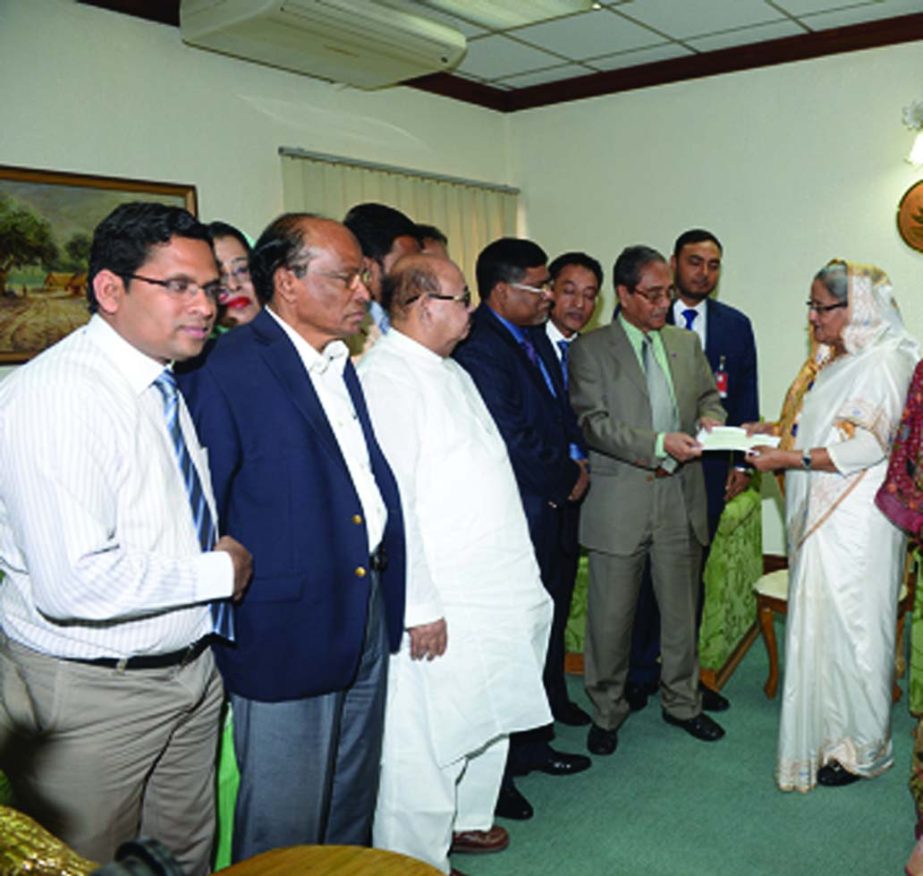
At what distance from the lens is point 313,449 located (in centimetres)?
179

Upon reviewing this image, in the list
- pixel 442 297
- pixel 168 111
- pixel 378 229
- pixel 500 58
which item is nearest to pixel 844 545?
pixel 442 297

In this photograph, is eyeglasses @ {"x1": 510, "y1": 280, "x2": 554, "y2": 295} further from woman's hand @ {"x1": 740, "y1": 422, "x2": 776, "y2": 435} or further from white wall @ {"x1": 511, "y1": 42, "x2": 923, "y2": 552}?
white wall @ {"x1": 511, "y1": 42, "x2": 923, "y2": 552}

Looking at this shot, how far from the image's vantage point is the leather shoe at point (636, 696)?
11.5ft

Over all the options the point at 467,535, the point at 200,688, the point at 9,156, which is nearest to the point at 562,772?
the point at 467,535

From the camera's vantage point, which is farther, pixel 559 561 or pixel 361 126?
pixel 361 126

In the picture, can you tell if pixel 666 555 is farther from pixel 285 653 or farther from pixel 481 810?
pixel 285 653

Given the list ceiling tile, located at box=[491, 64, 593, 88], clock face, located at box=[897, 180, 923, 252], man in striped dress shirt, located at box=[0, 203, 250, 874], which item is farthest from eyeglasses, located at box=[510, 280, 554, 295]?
ceiling tile, located at box=[491, 64, 593, 88]

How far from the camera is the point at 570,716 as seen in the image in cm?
340

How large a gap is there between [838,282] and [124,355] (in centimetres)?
213

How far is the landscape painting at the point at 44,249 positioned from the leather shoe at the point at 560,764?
2.71m

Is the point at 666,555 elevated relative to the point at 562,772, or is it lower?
elevated

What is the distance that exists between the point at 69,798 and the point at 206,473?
61 centimetres

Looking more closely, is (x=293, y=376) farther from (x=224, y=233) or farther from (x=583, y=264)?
(x=583, y=264)

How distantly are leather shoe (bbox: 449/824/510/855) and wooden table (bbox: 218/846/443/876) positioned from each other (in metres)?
1.43
